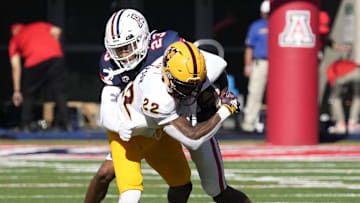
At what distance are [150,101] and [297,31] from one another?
20.1 feet

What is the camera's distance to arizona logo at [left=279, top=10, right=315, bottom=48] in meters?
10.9

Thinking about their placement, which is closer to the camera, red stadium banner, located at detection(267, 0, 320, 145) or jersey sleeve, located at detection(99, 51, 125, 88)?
jersey sleeve, located at detection(99, 51, 125, 88)

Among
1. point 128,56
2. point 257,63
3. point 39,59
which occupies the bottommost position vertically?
point 257,63

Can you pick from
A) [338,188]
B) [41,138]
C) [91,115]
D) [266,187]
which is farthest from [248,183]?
[91,115]

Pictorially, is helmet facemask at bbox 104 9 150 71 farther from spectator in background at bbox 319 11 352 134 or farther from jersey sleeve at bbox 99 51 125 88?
spectator in background at bbox 319 11 352 134

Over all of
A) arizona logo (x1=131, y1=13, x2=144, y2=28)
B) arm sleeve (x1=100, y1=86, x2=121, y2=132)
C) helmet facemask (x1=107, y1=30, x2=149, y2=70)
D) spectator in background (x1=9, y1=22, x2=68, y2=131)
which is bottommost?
spectator in background (x1=9, y1=22, x2=68, y2=131)

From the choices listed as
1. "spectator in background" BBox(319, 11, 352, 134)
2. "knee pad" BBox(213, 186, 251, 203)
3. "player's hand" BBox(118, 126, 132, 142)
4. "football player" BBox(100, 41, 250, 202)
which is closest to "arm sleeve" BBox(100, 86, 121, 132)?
"football player" BBox(100, 41, 250, 202)

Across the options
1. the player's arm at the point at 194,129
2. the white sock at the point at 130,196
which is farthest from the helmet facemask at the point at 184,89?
the white sock at the point at 130,196

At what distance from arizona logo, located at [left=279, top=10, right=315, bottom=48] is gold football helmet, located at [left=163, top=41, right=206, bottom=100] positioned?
5878mm

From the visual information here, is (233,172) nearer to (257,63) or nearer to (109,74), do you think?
(109,74)

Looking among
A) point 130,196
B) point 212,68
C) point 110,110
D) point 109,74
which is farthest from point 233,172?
point 130,196

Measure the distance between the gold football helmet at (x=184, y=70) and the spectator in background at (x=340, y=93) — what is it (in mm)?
7260

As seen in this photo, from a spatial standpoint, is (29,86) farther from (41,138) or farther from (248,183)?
(248,183)

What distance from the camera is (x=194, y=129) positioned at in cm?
513
